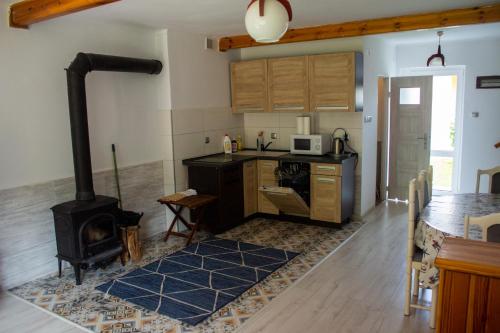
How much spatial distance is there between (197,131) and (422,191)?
292cm

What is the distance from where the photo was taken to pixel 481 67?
598 cm

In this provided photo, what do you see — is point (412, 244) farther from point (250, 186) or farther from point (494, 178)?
point (250, 186)

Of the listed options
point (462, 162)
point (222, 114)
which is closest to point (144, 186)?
point (222, 114)

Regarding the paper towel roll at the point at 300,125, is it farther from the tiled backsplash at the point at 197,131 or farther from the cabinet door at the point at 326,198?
the tiled backsplash at the point at 197,131

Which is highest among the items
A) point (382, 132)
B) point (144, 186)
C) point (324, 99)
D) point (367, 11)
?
point (367, 11)

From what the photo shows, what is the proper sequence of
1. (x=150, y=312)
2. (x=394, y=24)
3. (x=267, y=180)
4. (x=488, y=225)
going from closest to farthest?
(x=488, y=225) → (x=150, y=312) → (x=394, y=24) → (x=267, y=180)

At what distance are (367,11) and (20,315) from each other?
4041mm

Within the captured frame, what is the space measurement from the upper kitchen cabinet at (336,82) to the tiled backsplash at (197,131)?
1.29m

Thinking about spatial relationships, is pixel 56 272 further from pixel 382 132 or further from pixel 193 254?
pixel 382 132

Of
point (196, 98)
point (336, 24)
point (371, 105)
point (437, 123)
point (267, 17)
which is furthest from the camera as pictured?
point (437, 123)

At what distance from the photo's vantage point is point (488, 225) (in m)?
2.38

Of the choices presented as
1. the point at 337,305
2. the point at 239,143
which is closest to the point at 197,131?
the point at 239,143

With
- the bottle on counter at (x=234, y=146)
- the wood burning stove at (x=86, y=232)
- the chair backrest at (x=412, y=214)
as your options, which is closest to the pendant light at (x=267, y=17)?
the chair backrest at (x=412, y=214)

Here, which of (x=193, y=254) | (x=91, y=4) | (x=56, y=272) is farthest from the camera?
(x=193, y=254)
